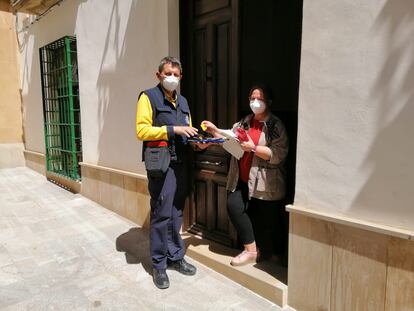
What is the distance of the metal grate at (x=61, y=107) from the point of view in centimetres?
634

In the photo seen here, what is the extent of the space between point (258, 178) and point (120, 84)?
9.23ft

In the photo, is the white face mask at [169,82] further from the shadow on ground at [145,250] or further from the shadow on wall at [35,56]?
the shadow on wall at [35,56]

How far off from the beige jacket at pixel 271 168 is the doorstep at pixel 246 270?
2.15 ft

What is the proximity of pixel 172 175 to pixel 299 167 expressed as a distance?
1.12 meters

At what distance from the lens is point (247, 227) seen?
2.95m

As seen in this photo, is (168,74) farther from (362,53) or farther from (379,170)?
(379,170)

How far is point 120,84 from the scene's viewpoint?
4730mm

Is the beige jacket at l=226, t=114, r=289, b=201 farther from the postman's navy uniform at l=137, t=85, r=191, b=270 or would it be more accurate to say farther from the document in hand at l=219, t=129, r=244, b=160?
the postman's navy uniform at l=137, t=85, r=191, b=270

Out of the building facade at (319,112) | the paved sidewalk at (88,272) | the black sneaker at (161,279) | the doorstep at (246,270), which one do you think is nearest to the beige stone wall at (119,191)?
the building facade at (319,112)

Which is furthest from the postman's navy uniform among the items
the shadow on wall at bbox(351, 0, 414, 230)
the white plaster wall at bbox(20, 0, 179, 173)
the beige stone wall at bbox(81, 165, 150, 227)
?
the shadow on wall at bbox(351, 0, 414, 230)

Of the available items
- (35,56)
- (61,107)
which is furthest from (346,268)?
(35,56)

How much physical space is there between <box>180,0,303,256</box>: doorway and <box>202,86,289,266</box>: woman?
31cm

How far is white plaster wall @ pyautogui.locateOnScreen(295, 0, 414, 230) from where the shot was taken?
6.30ft

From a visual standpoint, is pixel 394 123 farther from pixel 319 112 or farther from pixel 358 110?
pixel 319 112
